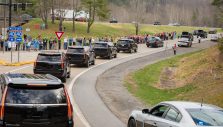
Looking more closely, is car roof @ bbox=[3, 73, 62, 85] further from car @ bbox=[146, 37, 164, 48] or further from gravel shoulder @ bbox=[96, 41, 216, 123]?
Result: car @ bbox=[146, 37, 164, 48]

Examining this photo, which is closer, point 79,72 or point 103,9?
point 79,72

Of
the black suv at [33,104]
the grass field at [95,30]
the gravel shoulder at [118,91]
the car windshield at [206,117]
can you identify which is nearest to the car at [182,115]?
the car windshield at [206,117]

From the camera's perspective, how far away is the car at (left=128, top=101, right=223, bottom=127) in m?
10.4

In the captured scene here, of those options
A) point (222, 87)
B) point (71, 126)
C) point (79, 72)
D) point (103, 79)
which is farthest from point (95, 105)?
Result: point (79, 72)

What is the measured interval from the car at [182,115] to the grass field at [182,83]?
323 inches

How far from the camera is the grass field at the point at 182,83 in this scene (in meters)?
24.1

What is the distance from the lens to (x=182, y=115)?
35.2ft

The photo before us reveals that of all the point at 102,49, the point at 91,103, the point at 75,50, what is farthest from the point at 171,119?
the point at 102,49

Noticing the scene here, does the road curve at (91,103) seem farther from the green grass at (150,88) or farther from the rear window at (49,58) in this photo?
the green grass at (150,88)

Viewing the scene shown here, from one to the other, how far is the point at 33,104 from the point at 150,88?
2076 cm

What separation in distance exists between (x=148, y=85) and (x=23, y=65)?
11225 millimetres

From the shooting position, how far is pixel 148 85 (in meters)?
32.9

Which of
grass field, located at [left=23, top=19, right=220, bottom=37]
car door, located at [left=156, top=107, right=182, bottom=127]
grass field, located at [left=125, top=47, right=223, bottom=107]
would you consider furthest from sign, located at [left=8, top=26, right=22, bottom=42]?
grass field, located at [left=23, top=19, right=220, bottom=37]

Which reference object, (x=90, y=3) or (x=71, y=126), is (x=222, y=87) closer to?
(x=71, y=126)
